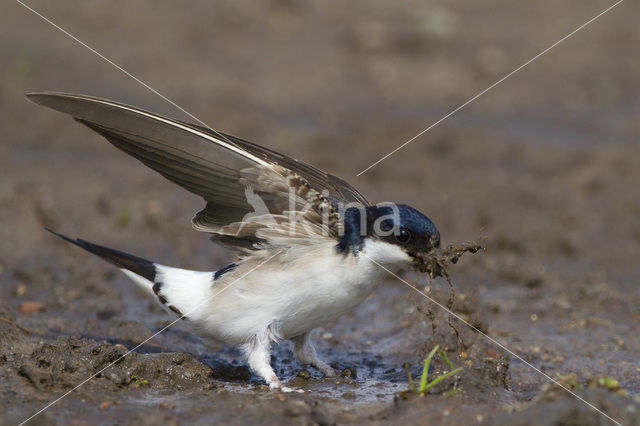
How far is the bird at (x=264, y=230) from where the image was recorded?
13.8 feet

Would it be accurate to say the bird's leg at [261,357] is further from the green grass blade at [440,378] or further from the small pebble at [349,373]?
the green grass blade at [440,378]

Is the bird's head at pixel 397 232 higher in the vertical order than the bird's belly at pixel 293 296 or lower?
higher

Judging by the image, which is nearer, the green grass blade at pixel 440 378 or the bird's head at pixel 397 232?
the green grass blade at pixel 440 378

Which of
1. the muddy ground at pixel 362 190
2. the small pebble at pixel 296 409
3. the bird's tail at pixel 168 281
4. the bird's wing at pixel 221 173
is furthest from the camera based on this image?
the bird's tail at pixel 168 281

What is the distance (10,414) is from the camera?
3.85 metres

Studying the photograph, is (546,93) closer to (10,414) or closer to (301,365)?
(301,365)

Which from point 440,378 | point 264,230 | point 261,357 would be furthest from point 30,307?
point 440,378

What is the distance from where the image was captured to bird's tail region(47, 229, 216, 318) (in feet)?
15.5

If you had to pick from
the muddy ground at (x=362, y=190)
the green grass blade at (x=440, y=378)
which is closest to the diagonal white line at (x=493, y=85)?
the muddy ground at (x=362, y=190)

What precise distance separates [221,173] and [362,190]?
4.51 meters

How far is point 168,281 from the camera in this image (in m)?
4.82

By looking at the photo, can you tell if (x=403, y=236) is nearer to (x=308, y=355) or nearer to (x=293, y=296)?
(x=293, y=296)

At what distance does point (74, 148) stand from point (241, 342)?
527 cm

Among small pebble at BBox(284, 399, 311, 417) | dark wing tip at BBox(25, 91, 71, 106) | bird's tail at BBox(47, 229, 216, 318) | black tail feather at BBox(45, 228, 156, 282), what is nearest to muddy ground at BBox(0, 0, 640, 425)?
small pebble at BBox(284, 399, 311, 417)
